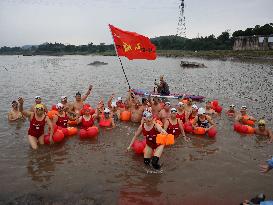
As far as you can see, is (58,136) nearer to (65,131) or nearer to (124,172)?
(65,131)

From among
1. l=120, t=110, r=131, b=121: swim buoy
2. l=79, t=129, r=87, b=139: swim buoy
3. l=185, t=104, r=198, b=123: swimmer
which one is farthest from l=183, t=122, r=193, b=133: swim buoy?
l=79, t=129, r=87, b=139: swim buoy

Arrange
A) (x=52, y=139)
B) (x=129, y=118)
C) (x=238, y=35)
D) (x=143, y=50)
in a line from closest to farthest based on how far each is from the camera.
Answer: (x=52, y=139) → (x=143, y=50) → (x=129, y=118) → (x=238, y=35)

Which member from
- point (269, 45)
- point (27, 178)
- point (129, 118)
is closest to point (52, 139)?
point (27, 178)

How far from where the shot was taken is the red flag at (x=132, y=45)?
47.5ft

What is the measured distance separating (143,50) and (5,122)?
26.8 ft

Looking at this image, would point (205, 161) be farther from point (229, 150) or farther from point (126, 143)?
point (126, 143)

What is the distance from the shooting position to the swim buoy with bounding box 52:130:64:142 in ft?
39.5

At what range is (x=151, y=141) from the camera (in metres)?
9.97

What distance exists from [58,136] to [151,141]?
13.8 ft

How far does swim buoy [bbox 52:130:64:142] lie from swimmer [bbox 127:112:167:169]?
3838 millimetres

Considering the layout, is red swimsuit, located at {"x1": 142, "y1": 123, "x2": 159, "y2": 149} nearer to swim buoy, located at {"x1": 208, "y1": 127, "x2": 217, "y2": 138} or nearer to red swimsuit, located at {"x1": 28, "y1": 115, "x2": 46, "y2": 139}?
red swimsuit, located at {"x1": 28, "y1": 115, "x2": 46, "y2": 139}

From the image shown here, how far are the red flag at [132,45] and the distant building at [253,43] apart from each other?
253ft

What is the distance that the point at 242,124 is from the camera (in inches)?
605

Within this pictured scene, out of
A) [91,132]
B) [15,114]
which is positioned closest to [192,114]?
[91,132]
